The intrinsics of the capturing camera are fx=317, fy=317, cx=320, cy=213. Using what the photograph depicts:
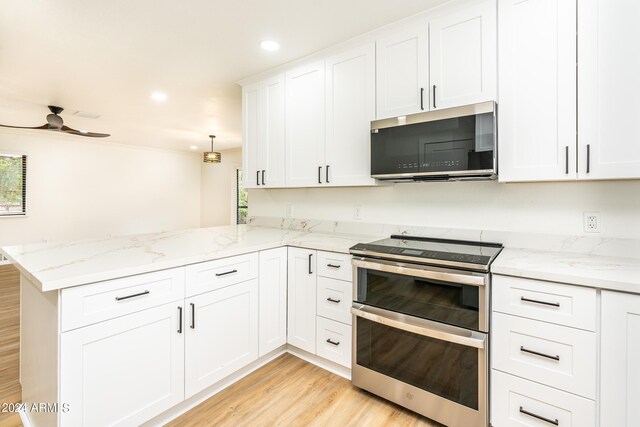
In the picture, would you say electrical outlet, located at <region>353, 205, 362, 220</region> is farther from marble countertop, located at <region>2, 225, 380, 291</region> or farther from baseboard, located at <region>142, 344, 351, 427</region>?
baseboard, located at <region>142, 344, 351, 427</region>

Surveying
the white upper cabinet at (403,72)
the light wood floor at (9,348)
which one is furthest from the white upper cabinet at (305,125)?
the light wood floor at (9,348)

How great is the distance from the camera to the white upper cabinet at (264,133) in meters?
2.86

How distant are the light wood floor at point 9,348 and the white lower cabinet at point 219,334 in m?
0.97

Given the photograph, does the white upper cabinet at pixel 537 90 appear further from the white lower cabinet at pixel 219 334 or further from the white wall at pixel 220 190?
the white wall at pixel 220 190

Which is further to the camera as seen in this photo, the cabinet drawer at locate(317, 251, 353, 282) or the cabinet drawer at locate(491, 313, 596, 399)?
the cabinet drawer at locate(317, 251, 353, 282)

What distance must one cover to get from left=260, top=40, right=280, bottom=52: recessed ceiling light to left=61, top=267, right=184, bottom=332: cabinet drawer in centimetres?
175

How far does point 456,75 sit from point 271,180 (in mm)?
1722

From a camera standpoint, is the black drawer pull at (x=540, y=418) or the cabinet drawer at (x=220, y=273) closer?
the black drawer pull at (x=540, y=418)

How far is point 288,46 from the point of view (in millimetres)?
2457

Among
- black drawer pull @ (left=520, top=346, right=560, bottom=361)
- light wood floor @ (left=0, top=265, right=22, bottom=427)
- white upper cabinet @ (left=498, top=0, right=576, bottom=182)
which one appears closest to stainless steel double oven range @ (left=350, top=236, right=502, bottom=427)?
black drawer pull @ (left=520, top=346, right=560, bottom=361)

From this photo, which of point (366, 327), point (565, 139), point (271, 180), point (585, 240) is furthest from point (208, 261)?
point (585, 240)

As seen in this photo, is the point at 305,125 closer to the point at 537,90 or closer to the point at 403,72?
the point at 403,72

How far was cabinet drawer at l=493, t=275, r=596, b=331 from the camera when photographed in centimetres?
134

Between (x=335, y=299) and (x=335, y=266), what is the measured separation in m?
0.22
